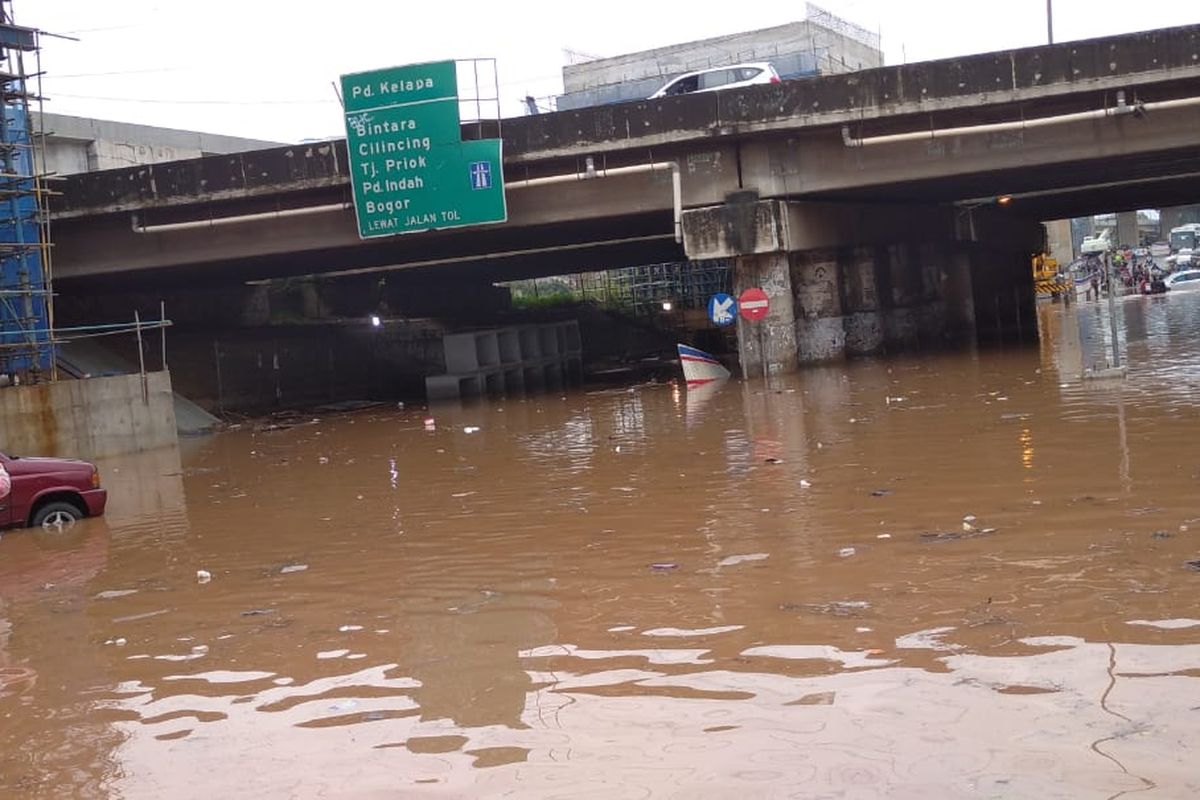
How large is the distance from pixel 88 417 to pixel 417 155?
906cm

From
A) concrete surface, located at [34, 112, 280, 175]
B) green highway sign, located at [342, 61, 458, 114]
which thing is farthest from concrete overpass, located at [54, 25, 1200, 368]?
concrete surface, located at [34, 112, 280, 175]

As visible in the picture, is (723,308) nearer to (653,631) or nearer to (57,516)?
(57,516)

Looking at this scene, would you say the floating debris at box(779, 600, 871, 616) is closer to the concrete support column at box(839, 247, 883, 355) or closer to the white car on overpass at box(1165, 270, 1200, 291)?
the concrete support column at box(839, 247, 883, 355)

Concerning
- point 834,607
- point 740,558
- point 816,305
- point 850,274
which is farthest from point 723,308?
point 834,607

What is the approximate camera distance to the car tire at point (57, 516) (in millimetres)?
13617

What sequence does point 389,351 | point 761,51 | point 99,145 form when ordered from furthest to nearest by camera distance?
point 761,51 < point 99,145 < point 389,351

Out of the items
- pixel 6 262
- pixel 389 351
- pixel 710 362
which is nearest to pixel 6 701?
pixel 6 262

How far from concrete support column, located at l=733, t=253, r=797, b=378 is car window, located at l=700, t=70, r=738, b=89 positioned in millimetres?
5662

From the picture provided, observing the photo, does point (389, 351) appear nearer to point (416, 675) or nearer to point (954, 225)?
point (954, 225)

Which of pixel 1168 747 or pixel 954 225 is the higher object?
pixel 954 225

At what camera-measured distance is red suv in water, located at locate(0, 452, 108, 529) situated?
44.0 feet

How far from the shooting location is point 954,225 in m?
38.5

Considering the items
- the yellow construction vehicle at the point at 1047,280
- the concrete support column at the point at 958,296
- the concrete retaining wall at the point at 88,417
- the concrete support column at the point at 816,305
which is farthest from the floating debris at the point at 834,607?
the yellow construction vehicle at the point at 1047,280

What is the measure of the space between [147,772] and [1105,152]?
24.2m
